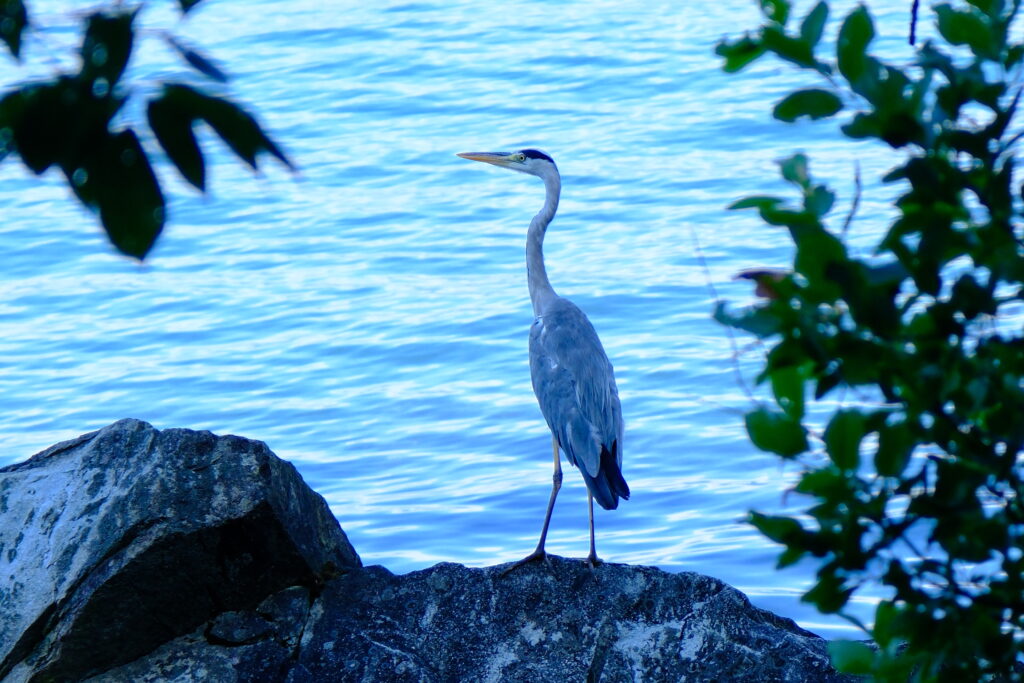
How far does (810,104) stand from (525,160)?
4.03 metres

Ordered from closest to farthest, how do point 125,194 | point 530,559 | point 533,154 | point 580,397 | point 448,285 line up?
1. point 125,194
2. point 530,559
3. point 580,397
4. point 533,154
5. point 448,285

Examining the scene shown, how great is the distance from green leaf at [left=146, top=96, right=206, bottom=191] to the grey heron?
9.07 ft

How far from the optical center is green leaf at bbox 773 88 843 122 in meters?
1.39

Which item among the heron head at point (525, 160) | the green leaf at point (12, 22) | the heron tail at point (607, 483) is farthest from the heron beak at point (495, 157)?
the green leaf at point (12, 22)

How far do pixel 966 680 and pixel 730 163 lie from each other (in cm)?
789

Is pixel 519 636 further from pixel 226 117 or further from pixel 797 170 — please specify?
pixel 226 117

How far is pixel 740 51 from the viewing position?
142 centimetres

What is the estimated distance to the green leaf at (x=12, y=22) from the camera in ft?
4.02

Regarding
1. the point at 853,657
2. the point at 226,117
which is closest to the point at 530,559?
the point at 853,657

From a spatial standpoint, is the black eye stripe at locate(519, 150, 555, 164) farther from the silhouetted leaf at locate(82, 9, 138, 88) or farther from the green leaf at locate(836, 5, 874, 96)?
the silhouetted leaf at locate(82, 9, 138, 88)

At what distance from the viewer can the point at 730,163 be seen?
29.9 feet

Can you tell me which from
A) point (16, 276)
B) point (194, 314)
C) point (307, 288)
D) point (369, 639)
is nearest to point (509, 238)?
point (307, 288)

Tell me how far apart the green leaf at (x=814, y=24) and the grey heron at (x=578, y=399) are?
8.60ft

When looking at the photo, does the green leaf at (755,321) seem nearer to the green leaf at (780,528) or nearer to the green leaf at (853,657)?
the green leaf at (780,528)
